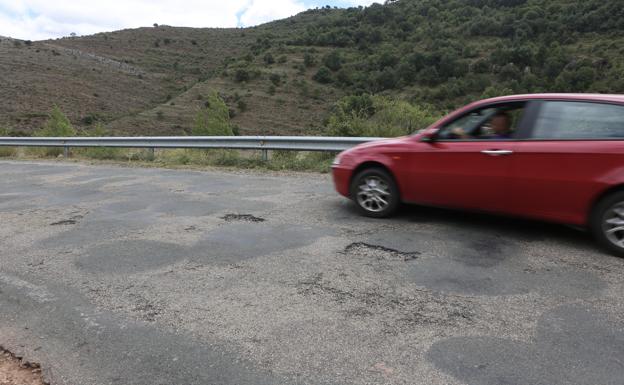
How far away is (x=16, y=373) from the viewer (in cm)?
293

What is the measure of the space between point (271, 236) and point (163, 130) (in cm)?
6110

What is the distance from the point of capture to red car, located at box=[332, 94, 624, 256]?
15.5 ft

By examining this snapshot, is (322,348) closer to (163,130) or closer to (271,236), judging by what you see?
(271,236)

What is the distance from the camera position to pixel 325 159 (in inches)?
455

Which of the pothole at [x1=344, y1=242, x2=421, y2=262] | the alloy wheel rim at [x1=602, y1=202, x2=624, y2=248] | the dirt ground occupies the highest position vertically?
the alloy wheel rim at [x1=602, y1=202, x2=624, y2=248]

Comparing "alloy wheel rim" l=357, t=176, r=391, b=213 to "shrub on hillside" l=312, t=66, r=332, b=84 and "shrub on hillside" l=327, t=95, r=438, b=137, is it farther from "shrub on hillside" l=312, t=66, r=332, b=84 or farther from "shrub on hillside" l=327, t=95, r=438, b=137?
"shrub on hillside" l=312, t=66, r=332, b=84

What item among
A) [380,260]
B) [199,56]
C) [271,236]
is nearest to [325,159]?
[271,236]

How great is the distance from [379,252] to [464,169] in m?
1.47

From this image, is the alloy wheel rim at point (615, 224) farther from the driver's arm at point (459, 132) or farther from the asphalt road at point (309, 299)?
the driver's arm at point (459, 132)

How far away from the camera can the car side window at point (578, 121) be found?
15.6 feet

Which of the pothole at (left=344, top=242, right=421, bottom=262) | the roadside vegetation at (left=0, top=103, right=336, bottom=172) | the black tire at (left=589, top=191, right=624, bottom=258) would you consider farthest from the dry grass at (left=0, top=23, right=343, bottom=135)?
the black tire at (left=589, top=191, right=624, bottom=258)

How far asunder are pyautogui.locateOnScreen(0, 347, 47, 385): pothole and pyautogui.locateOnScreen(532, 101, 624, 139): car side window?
4847mm

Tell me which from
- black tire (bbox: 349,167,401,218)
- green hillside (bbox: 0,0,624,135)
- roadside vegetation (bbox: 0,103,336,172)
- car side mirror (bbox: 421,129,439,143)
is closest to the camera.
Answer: car side mirror (bbox: 421,129,439,143)

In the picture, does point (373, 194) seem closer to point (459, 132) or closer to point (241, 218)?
point (459, 132)
